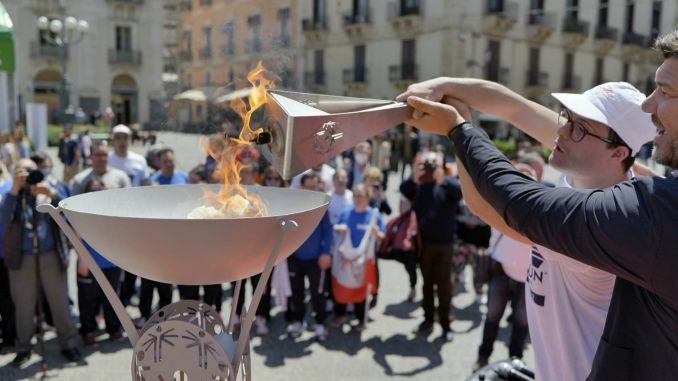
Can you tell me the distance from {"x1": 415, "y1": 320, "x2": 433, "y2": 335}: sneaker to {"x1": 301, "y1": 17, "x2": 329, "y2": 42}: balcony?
26.4 m

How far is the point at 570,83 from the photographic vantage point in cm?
2983

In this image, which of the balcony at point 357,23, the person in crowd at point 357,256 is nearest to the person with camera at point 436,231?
the person in crowd at point 357,256

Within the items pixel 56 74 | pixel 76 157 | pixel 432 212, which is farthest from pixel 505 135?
pixel 56 74

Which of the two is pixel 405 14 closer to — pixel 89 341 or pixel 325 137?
pixel 89 341

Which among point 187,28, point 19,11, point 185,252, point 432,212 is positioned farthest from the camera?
point 19,11

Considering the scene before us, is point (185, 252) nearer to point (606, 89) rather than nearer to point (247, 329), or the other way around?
point (247, 329)

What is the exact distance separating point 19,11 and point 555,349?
36937 mm

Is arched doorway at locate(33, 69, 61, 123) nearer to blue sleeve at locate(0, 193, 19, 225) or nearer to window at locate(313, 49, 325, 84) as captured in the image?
window at locate(313, 49, 325, 84)

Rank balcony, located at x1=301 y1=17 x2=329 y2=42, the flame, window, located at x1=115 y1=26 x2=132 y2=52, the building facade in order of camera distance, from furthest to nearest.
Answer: window, located at x1=115 y1=26 x2=132 y2=52
the building facade
balcony, located at x1=301 y1=17 x2=329 y2=42
the flame

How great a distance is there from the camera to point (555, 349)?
1764mm

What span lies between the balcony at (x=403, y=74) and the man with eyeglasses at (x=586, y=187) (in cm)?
2462

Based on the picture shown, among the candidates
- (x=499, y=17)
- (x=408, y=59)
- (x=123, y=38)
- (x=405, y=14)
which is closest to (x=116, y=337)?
(x=408, y=59)

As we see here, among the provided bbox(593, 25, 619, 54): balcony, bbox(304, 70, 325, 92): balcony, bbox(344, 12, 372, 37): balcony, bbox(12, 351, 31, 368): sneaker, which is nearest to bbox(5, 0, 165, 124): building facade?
bbox(304, 70, 325, 92): balcony

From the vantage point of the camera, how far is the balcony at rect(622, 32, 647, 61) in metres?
31.3
